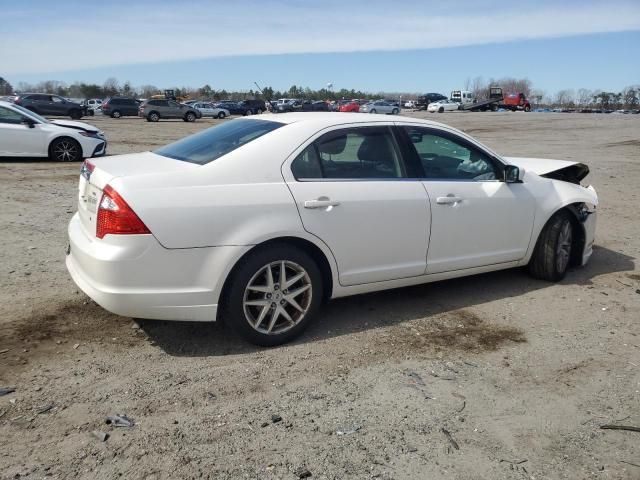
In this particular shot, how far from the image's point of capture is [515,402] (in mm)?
3469

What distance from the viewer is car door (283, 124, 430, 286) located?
4129 millimetres

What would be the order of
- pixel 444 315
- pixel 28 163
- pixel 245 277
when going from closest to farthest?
1. pixel 245 277
2. pixel 444 315
3. pixel 28 163

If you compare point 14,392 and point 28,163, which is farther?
point 28,163

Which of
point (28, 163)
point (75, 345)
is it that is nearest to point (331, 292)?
point (75, 345)

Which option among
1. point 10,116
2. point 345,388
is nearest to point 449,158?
point 345,388

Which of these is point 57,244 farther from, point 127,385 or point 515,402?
point 515,402

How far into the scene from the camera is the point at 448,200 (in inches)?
186

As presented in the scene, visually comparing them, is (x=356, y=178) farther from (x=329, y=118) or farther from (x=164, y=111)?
(x=164, y=111)

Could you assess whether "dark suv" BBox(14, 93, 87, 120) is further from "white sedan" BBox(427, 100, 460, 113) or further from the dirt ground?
"white sedan" BBox(427, 100, 460, 113)

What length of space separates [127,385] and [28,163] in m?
12.1

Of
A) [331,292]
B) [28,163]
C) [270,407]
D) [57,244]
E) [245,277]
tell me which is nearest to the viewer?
[270,407]

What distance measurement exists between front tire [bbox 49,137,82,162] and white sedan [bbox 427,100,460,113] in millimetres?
54728

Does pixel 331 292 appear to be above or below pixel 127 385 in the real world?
above

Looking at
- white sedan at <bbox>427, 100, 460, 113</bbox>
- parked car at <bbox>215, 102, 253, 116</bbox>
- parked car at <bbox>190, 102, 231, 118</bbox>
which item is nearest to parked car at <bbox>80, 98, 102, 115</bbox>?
parked car at <bbox>190, 102, 231, 118</bbox>
